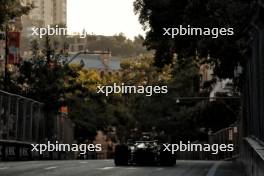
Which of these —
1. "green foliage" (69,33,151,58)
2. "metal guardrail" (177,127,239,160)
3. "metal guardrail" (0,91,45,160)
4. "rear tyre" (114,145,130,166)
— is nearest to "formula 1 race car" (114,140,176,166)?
"rear tyre" (114,145,130,166)

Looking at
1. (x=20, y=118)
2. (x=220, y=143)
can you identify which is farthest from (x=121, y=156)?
(x=220, y=143)

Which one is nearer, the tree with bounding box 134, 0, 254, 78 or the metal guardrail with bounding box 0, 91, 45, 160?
the tree with bounding box 134, 0, 254, 78

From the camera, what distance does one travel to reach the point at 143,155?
29141 mm

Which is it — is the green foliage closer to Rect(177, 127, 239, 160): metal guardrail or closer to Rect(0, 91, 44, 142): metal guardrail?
Rect(177, 127, 239, 160): metal guardrail

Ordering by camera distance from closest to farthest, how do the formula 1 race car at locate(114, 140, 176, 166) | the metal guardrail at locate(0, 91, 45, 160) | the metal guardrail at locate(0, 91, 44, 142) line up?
1. the formula 1 race car at locate(114, 140, 176, 166)
2. the metal guardrail at locate(0, 91, 44, 142)
3. the metal guardrail at locate(0, 91, 45, 160)

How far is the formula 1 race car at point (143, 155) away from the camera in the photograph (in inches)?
1137

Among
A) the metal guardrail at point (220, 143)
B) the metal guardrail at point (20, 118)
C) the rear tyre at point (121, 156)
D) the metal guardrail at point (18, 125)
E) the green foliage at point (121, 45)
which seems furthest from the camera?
the green foliage at point (121, 45)

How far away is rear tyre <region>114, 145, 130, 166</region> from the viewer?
94.3 ft

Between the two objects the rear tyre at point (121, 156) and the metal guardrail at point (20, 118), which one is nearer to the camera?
the rear tyre at point (121, 156)

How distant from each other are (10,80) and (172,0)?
24.0 metres

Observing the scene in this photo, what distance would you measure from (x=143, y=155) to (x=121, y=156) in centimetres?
90

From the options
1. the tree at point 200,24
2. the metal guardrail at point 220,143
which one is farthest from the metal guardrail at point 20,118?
the metal guardrail at point 220,143

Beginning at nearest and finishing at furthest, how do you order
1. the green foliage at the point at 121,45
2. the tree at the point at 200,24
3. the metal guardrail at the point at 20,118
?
1. the tree at the point at 200,24
2. the metal guardrail at the point at 20,118
3. the green foliage at the point at 121,45

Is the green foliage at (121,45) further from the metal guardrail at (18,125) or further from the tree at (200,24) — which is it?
the tree at (200,24)
